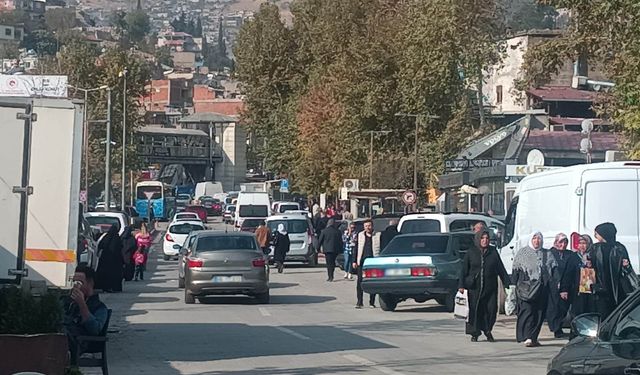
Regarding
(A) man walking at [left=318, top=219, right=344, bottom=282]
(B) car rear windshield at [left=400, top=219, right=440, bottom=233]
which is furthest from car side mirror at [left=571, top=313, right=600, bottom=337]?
(A) man walking at [left=318, top=219, right=344, bottom=282]

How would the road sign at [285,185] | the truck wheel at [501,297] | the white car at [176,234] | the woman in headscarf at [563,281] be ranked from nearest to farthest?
the woman in headscarf at [563,281] < the truck wheel at [501,297] < the white car at [176,234] < the road sign at [285,185]

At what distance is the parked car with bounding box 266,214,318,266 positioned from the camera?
147 ft

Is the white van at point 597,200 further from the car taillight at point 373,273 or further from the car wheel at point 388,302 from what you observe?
the car wheel at point 388,302

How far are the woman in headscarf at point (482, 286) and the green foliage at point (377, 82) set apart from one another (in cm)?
3947

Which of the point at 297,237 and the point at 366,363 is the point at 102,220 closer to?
the point at 297,237

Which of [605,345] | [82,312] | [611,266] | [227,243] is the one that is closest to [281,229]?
[227,243]

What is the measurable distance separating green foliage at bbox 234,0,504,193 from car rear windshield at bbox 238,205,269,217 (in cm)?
703

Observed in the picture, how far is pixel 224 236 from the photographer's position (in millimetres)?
28734

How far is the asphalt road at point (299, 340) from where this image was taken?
16.5m

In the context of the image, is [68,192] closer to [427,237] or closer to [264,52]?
[427,237]

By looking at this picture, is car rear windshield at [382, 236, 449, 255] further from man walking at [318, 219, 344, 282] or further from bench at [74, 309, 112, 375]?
bench at [74, 309, 112, 375]

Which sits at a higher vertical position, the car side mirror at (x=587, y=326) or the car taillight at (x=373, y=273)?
the car side mirror at (x=587, y=326)

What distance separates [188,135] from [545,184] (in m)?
131

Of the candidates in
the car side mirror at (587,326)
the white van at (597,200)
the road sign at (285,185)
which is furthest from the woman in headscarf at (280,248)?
the road sign at (285,185)
